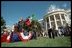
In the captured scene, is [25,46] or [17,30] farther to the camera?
[17,30]

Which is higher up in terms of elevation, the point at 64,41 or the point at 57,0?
the point at 57,0

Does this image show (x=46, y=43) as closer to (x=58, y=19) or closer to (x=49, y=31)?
(x=49, y=31)

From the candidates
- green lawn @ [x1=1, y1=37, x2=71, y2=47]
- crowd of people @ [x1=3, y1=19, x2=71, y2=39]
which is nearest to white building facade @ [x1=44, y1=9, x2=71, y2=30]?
crowd of people @ [x1=3, y1=19, x2=71, y2=39]

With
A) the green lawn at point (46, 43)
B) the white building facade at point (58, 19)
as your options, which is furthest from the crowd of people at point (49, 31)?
the green lawn at point (46, 43)

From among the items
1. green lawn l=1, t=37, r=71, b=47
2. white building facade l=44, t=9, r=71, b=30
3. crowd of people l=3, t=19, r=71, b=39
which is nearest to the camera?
green lawn l=1, t=37, r=71, b=47

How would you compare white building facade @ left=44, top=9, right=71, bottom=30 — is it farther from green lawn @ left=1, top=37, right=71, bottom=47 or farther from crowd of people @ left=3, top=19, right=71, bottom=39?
green lawn @ left=1, top=37, right=71, bottom=47

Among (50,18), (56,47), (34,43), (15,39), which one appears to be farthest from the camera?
(50,18)

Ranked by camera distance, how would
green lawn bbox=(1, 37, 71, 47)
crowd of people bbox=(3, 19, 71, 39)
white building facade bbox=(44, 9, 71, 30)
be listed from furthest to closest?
white building facade bbox=(44, 9, 71, 30) < crowd of people bbox=(3, 19, 71, 39) < green lawn bbox=(1, 37, 71, 47)

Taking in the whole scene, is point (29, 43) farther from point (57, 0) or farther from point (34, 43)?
point (57, 0)

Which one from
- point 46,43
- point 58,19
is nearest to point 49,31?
point 46,43

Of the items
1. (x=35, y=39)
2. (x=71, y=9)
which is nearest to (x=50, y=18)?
(x=35, y=39)

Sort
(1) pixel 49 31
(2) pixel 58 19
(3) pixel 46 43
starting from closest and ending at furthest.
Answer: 1. (3) pixel 46 43
2. (1) pixel 49 31
3. (2) pixel 58 19

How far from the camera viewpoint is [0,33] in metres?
16.3

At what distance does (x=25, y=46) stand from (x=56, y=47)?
2262 mm
